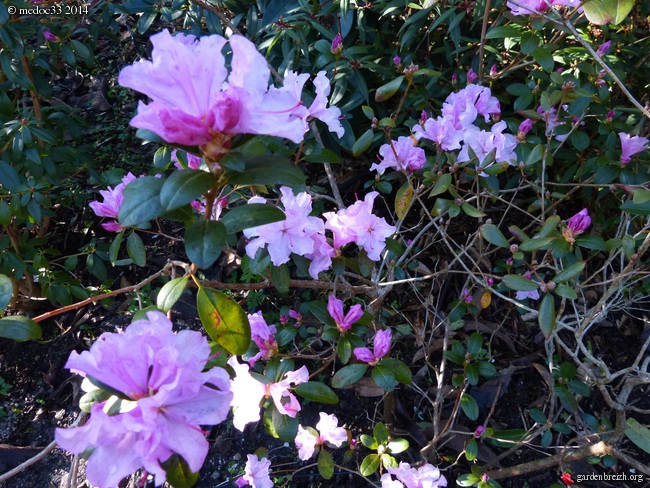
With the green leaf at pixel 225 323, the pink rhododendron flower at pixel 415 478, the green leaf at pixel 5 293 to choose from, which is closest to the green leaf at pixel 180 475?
the green leaf at pixel 225 323

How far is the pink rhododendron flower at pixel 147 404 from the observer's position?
2.36 feet

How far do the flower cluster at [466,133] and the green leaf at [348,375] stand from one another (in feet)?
2.29

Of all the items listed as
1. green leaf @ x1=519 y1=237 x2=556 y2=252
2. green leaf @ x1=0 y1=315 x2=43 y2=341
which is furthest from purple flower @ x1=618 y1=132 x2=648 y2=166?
green leaf @ x1=0 y1=315 x2=43 y2=341

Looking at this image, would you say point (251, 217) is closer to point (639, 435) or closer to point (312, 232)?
point (312, 232)

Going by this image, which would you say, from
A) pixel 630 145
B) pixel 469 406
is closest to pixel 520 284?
pixel 469 406

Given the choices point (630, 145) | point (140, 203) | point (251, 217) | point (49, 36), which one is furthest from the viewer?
point (49, 36)

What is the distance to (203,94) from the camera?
2.44 feet

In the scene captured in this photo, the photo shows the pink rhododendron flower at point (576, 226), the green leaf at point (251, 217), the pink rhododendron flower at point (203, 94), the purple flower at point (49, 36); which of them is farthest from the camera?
the purple flower at point (49, 36)

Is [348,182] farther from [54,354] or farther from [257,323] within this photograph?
[54,354]

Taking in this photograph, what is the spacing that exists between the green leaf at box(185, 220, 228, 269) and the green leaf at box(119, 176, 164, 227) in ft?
0.23

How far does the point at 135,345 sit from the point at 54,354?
1.99 m

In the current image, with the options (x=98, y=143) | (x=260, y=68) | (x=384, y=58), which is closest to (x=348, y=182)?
(x=384, y=58)

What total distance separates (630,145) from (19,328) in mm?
1869

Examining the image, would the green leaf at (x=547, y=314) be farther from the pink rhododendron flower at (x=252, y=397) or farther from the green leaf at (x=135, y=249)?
the green leaf at (x=135, y=249)
